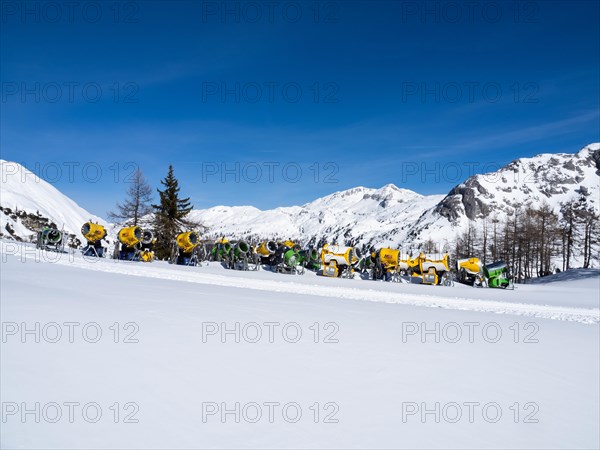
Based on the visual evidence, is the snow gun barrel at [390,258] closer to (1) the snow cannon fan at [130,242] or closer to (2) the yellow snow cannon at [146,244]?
(2) the yellow snow cannon at [146,244]

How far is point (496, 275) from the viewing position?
25.3 m

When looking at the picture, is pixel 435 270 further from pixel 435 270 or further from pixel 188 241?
Result: pixel 188 241

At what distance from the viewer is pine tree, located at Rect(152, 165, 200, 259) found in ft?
113

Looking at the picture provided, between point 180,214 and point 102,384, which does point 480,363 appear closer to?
point 102,384

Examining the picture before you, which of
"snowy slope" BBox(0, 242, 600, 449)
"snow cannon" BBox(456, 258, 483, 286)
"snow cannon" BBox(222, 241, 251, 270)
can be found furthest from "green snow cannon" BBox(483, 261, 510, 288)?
"snowy slope" BBox(0, 242, 600, 449)

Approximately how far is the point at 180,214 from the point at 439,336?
35.6 m

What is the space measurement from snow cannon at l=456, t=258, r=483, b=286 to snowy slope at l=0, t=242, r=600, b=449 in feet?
72.9

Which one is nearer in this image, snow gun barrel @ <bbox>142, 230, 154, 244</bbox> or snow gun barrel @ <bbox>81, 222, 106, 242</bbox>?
snow gun barrel @ <bbox>81, 222, 106, 242</bbox>

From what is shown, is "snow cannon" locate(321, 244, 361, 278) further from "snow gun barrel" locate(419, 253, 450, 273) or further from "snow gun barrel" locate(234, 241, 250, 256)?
"snow gun barrel" locate(234, 241, 250, 256)

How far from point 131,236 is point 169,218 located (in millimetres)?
13211

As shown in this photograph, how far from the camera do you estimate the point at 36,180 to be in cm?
10438

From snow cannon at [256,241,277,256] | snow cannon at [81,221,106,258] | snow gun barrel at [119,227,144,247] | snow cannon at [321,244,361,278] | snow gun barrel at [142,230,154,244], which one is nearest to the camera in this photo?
snow gun barrel at [119,227,144,247]

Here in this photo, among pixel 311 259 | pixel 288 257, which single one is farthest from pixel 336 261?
pixel 311 259

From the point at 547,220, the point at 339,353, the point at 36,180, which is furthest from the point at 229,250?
the point at 36,180
